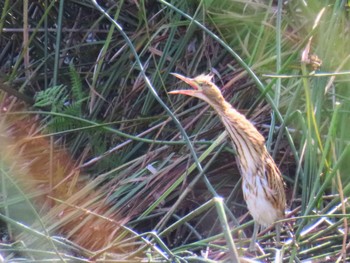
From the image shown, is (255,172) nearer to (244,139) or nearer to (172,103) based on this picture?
(244,139)

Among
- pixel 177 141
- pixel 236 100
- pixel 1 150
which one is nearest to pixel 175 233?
pixel 177 141

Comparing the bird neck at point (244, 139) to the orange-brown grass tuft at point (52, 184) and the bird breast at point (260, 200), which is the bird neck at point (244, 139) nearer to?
the bird breast at point (260, 200)

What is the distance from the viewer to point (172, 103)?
13.8 feet

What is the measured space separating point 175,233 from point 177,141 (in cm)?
35

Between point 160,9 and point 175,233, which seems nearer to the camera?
point 175,233

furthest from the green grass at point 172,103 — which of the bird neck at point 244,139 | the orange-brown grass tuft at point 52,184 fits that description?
the bird neck at point 244,139

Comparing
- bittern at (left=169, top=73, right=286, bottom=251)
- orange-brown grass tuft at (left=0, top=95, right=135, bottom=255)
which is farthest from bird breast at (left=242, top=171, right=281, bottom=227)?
A: orange-brown grass tuft at (left=0, top=95, right=135, bottom=255)

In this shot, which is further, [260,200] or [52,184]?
[52,184]

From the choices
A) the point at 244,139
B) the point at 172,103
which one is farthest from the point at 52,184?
the point at 244,139

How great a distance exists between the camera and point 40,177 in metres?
4.23

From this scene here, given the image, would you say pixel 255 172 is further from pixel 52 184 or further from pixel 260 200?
pixel 52 184

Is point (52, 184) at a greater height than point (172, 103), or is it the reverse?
point (172, 103)

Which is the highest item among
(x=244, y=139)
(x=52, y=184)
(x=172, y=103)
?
(x=244, y=139)

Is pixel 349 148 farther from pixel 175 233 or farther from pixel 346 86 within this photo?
pixel 175 233
